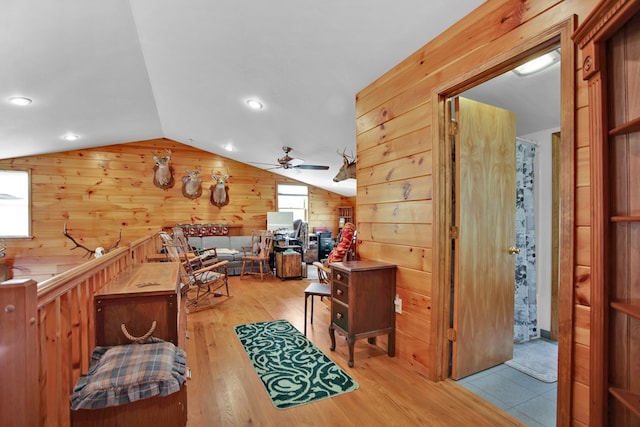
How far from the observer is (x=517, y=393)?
2057mm

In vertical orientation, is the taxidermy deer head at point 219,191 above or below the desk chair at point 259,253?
above

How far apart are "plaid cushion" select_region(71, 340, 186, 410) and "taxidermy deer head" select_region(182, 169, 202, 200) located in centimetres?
Answer: 605

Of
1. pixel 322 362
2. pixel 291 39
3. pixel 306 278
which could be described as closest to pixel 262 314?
pixel 322 362

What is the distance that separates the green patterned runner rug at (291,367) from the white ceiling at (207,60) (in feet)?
8.21

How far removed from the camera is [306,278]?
19.7 ft

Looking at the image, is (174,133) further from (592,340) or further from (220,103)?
(592,340)

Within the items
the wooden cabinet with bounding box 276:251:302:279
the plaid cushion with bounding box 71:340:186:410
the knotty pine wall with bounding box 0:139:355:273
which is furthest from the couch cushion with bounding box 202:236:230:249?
the plaid cushion with bounding box 71:340:186:410

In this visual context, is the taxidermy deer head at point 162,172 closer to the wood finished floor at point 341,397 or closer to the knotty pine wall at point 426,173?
the wood finished floor at point 341,397

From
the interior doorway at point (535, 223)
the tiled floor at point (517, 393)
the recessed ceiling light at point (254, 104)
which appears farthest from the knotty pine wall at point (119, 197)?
the tiled floor at point (517, 393)

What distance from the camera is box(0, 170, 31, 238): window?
5930 millimetres

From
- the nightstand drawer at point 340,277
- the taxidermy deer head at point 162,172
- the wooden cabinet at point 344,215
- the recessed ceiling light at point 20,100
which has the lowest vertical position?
the nightstand drawer at point 340,277

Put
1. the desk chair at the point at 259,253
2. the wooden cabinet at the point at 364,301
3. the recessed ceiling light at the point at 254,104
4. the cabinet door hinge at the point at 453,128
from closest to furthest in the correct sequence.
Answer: the cabinet door hinge at the point at 453,128, the wooden cabinet at the point at 364,301, the recessed ceiling light at the point at 254,104, the desk chair at the point at 259,253

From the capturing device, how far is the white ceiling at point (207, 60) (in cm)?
217

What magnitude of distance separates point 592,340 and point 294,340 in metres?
2.33
